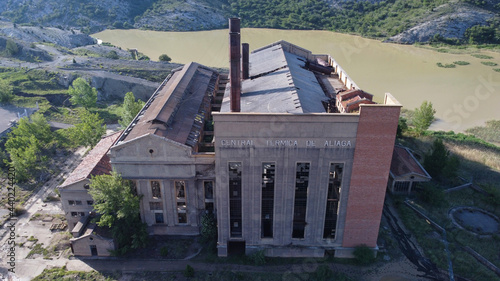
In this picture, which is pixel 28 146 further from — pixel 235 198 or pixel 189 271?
pixel 235 198

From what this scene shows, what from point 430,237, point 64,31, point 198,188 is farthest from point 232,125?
point 64,31

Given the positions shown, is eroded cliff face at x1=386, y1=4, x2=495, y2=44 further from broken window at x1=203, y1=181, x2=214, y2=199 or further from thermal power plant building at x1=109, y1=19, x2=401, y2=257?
broken window at x1=203, y1=181, x2=214, y2=199

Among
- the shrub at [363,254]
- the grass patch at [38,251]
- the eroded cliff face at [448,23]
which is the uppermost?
the eroded cliff face at [448,23]

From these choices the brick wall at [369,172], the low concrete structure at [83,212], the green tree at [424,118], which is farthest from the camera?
the green tree at [424,118]

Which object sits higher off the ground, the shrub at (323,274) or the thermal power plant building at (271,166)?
the thermal power plant building at (271,166)

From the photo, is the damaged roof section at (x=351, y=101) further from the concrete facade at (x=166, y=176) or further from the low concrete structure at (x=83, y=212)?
the low concrete structure at (x=83, y=212)

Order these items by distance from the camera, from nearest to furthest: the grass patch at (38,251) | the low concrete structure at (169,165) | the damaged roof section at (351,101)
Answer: the damaged roof section at (351,101) < the low concrete structure at (169,165) < the grass patch at (38,251)

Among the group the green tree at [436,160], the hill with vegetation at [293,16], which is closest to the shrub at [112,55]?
the hill with vegetation at [293,16]
